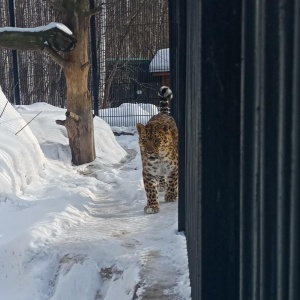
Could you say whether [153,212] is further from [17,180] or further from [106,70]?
[106,70]

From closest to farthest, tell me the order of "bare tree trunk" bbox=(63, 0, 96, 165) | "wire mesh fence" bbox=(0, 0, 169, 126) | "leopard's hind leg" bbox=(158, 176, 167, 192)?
"leopard's hind leg" bbox=(158, 176, 167, 192) → "bare tree trunk" bbox=(63, 0, 96, 165) → "wire mesh fence" bbox=(0, 0, 169, 126)

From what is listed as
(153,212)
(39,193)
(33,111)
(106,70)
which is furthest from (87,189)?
(106,70)

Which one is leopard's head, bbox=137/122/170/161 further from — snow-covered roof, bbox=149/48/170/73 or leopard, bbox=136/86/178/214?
snow-covered roof, bbox=149/48/170/73

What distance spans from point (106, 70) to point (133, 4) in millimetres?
1352

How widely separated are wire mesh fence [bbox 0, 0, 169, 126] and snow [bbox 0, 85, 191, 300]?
4.61 metres

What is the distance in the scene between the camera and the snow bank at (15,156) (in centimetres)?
635

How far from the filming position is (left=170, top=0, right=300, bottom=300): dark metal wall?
5.38 feet

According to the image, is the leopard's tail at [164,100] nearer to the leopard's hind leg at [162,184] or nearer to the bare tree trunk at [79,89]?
the leopard's hind leg at [162,184]

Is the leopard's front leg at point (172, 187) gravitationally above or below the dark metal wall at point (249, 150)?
below

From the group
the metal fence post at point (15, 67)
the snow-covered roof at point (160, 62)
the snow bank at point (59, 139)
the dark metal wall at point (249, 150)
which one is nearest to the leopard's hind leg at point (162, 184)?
the snow bank at point (59, 139)

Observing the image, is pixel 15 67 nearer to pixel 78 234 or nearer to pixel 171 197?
pixel 171 197

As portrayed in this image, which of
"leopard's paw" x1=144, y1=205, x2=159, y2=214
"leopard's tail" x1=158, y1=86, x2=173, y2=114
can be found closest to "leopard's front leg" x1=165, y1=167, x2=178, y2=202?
"leopard's paw" x1=144, y1=205, x2=159, y2=214

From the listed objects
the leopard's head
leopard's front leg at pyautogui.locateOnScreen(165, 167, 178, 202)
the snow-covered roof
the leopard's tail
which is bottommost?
leopard's front leg at pyautogui.locateOnScreen(165, 167, 178, 202)

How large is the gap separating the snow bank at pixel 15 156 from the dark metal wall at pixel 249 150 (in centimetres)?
420
